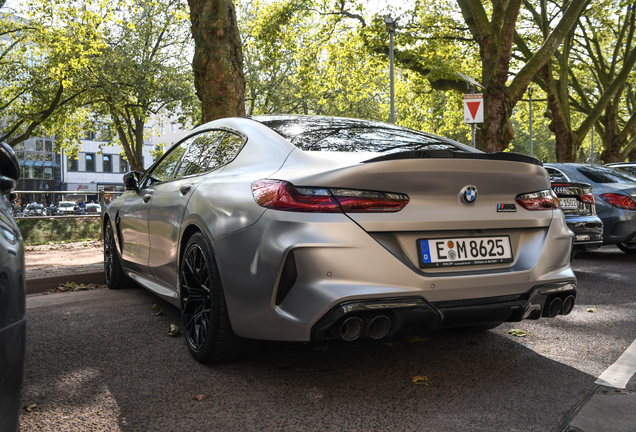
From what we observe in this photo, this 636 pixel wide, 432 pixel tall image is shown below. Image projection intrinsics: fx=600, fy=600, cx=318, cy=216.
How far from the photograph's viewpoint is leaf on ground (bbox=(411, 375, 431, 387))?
10.3 ft

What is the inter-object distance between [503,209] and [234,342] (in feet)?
5.34

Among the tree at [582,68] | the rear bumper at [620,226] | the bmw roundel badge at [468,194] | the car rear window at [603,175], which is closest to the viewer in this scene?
the bmw roundel badge at [468,194]

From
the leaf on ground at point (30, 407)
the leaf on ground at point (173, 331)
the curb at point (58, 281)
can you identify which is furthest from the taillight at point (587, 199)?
the leaf on ground at point (30, 407)

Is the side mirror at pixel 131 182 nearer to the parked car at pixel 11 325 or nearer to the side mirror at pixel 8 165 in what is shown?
the side mirror at pixel 8 165

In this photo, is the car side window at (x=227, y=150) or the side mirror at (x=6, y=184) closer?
the side mirror at (x=6, y=184)

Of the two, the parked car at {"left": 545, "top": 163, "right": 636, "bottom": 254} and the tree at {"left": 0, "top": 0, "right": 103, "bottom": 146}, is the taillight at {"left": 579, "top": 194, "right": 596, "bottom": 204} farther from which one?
the tree at {"left": 0, "top": 0, "right": 103, "bottom": 146}

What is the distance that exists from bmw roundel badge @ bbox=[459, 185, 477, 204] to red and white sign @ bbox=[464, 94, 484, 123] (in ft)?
33.2

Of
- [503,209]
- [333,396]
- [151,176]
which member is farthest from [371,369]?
[151,176]

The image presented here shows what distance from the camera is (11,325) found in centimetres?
170

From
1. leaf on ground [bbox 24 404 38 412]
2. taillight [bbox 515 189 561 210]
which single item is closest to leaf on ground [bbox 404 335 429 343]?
taillight [bbox 515 189 561 210]

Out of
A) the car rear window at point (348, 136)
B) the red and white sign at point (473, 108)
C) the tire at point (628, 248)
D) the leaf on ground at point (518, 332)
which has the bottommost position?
the tire at point (628, 248)

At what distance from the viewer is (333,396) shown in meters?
2.98

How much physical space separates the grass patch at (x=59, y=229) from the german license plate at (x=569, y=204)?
41.0ft

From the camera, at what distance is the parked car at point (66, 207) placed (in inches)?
661
